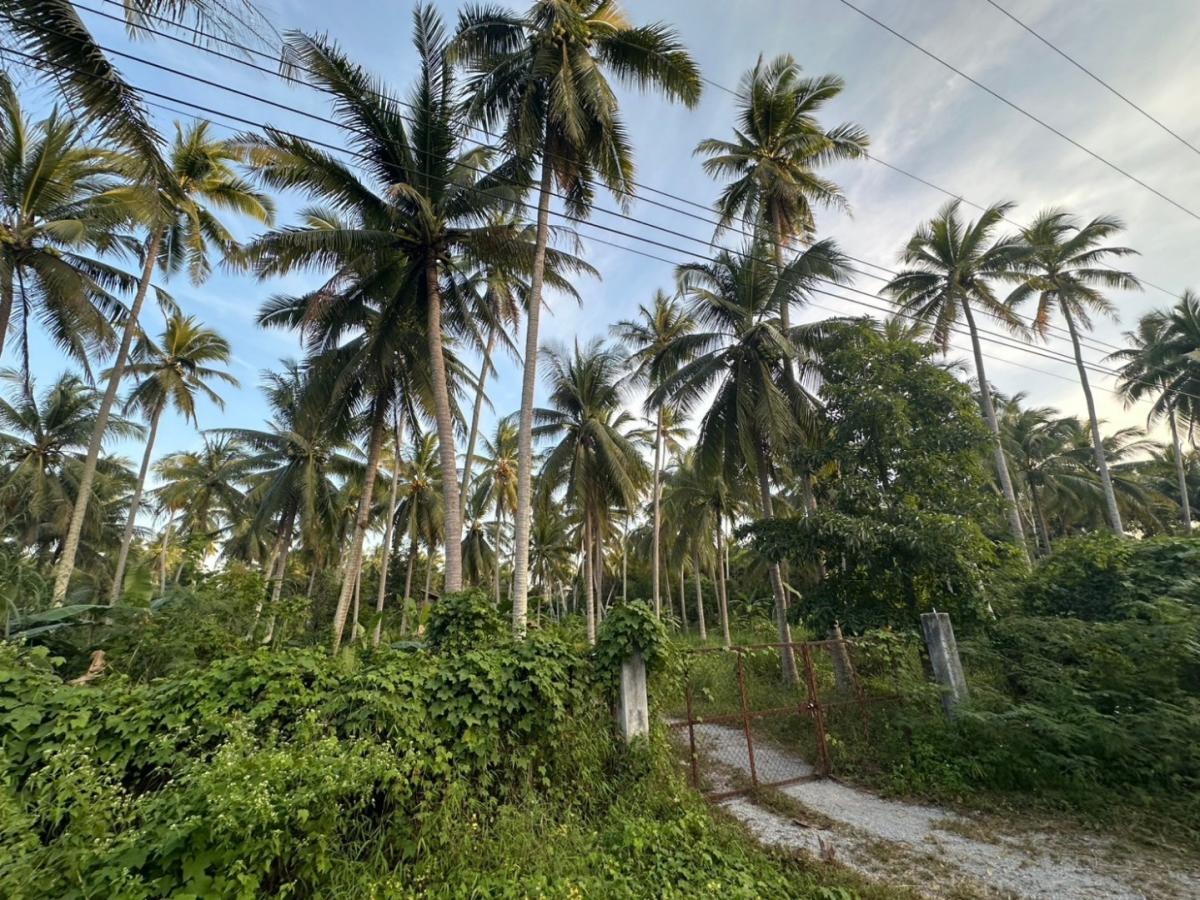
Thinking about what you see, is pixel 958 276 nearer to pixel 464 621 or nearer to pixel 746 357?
pixel 746 357

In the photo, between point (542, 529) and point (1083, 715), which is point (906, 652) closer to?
point (1083, 715)

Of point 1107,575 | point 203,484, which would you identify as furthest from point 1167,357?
point 203,484

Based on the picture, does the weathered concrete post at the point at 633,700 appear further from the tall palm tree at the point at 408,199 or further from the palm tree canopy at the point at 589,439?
the palm tree canopy at the point at 589,439

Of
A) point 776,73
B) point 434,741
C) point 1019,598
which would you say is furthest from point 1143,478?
Answer: point 434,741

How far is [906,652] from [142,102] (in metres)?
11.6

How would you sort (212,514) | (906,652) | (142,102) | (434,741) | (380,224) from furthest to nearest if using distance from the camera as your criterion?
1. (212,514)
2. (380,224)
3. (906,652)
4. (142,102)
5. (434,741)

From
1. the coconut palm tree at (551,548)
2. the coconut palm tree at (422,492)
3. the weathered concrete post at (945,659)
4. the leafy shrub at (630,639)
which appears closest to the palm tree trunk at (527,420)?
the leafy shrub at (630,639)

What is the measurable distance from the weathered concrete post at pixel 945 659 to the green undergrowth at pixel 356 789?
3.78 m

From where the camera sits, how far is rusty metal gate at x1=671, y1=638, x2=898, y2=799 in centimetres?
561

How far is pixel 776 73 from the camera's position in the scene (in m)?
12.2

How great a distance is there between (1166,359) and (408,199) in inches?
991

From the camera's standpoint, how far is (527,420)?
8125 mm

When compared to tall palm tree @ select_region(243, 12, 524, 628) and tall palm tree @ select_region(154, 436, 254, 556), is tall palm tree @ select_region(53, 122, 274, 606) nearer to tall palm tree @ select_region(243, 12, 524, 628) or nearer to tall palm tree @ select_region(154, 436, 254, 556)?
tall palm tree @ select_region(243, 12, 524, 628)

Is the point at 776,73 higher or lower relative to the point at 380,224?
higher
